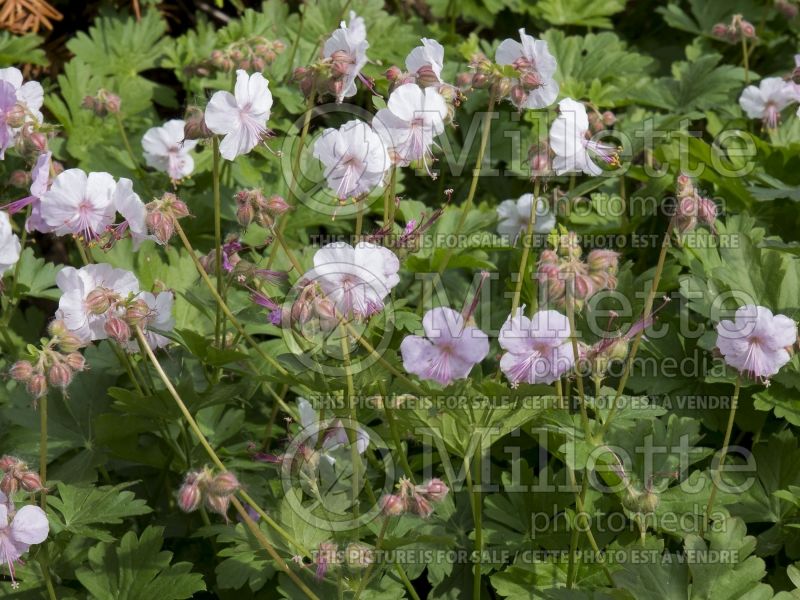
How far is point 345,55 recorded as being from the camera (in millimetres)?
2332

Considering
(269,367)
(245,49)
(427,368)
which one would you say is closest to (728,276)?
(427,368)

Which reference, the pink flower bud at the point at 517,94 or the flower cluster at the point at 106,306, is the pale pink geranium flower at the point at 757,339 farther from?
the flower cluster at the point at 106,306

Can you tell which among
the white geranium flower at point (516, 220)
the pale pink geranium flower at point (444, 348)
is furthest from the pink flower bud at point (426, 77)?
the white geranium flower at point (516, 220)

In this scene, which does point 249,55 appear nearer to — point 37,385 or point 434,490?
point 37,385

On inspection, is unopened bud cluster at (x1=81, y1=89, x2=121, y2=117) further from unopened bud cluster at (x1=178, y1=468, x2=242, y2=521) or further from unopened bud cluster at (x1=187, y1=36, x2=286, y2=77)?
unopened bud cluster at (x1=178, y1=468, x2=242, y2=521)

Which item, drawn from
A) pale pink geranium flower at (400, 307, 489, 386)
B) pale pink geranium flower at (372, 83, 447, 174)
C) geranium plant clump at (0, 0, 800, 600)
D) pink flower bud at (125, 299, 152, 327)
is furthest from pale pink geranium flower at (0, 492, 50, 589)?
pale pink geranium flower at (372, 83, 447, 174)

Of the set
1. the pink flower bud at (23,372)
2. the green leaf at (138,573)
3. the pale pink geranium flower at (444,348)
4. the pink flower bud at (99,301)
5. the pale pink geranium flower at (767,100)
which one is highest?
the pale pink geranium flower at (767,100)

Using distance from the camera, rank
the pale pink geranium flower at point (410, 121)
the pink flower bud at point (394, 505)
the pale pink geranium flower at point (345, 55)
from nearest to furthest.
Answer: the pink flower bud at point (394, 505), the pale pink geranium flower at point (410, 121), the pale pink geranium flower at point (345, 55)

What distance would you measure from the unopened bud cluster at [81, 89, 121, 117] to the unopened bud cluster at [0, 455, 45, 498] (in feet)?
4.95

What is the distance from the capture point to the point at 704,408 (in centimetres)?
280

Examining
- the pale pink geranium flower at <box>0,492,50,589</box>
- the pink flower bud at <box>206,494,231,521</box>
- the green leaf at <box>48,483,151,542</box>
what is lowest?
the green leaf at <box>48,483,151,542</box>

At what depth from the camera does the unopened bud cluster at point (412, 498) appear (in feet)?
6.52

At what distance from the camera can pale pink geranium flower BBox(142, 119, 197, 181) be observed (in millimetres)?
3432

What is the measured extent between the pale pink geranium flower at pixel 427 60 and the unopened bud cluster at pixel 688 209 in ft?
1.98
